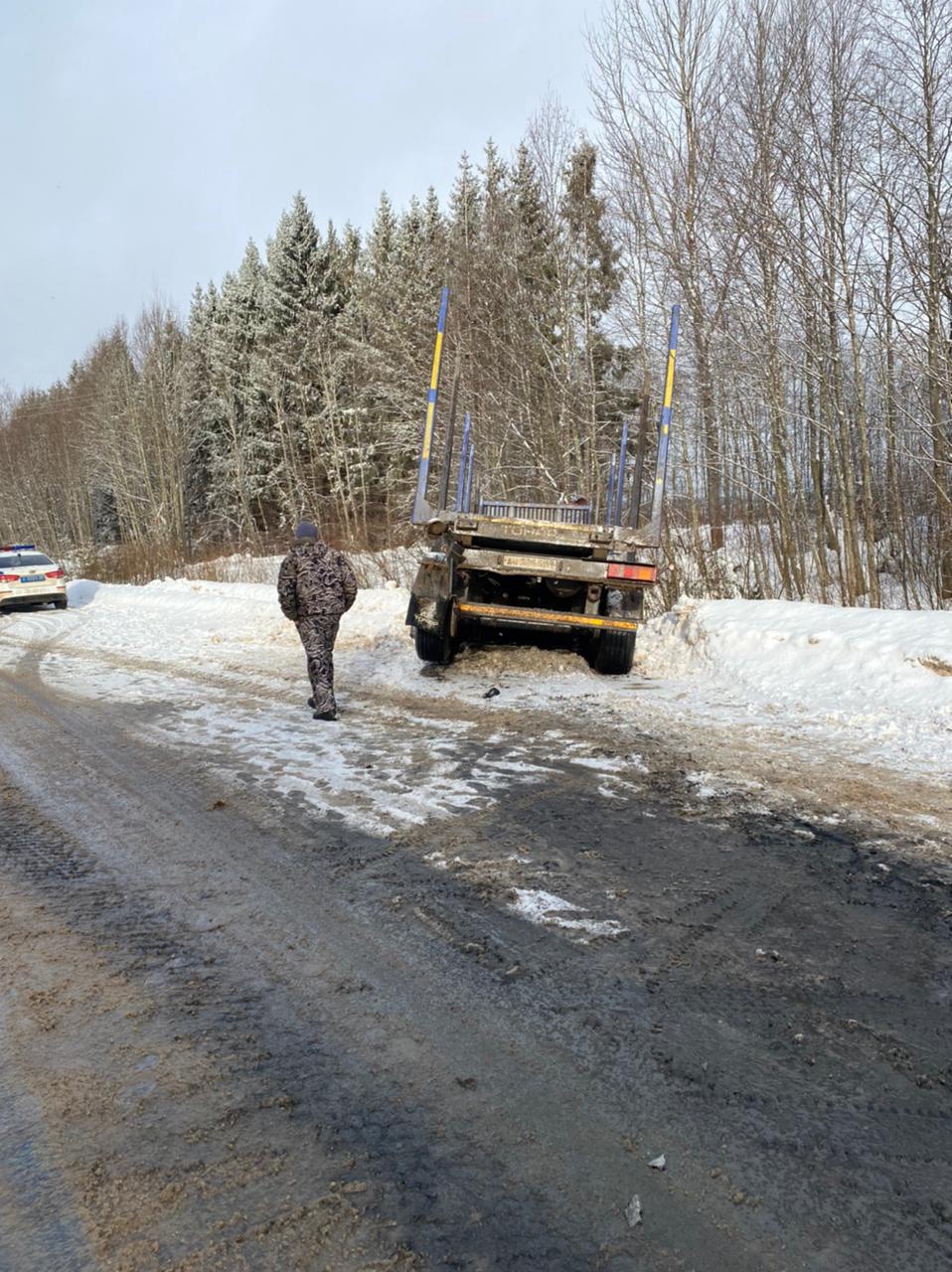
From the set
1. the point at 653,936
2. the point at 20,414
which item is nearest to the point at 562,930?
the point at 653,936

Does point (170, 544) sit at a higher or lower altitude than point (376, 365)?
lower

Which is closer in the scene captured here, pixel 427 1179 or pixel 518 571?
pixel 427 1179

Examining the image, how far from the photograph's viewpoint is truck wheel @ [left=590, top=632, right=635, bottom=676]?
28.8 feet

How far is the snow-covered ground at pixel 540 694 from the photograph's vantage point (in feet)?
17.4

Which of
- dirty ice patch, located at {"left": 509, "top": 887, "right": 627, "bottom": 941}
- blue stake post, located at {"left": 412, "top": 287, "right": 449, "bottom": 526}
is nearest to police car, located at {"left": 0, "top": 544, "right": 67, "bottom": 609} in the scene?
blue stake post, located at {"left": 412, "top": 287, "right": 449, "bottom": 526}

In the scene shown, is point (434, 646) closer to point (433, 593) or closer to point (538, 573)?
point (433, 593)

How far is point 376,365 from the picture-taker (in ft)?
89.0

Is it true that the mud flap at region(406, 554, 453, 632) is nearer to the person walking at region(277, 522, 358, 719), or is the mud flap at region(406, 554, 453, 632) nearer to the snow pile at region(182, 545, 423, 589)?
the person walking at region(277, 522, 358, 719)

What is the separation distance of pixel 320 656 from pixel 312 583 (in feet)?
2.20

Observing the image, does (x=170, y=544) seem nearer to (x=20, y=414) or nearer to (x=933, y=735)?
(x=933, y=735)

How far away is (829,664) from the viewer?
804 centimetres

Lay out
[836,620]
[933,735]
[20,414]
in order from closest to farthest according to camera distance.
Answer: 1. [933,735]
2. [836,620]
3. [20,414]

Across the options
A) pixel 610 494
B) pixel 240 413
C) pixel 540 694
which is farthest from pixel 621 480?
pixel 240 413

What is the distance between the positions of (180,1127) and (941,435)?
1234 cm
